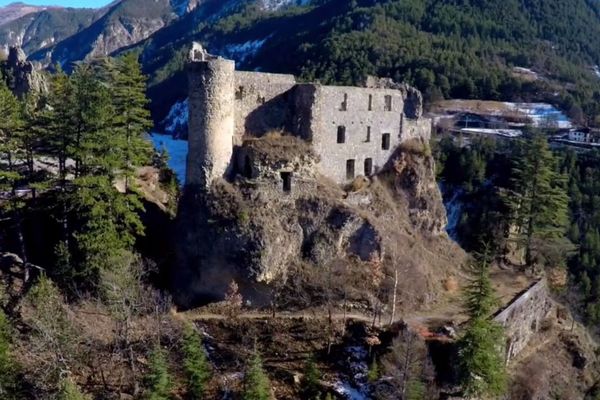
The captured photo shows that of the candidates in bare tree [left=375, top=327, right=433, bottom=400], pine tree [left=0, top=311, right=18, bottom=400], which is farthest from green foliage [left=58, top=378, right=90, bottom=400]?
bare tree [left=375, top=327, right=433, bottom=400]

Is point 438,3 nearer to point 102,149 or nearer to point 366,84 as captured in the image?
point 366,84

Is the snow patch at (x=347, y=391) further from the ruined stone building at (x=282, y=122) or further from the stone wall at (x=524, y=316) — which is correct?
the ruined stone building at (x=282, y=122)

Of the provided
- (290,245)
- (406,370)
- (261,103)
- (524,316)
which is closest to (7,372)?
(290,245)

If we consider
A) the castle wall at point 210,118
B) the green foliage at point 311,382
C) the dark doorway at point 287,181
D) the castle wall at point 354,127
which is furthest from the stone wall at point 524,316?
the castle wall at point 210,118

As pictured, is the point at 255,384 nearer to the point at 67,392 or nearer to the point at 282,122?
the point at 67,392

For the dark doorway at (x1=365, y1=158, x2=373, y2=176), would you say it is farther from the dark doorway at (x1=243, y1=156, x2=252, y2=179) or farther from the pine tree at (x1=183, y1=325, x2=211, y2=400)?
→ the pine tree at (x1=183, y1=325, x2=211, y2=400)

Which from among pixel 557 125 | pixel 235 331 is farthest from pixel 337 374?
pixel 557 125
